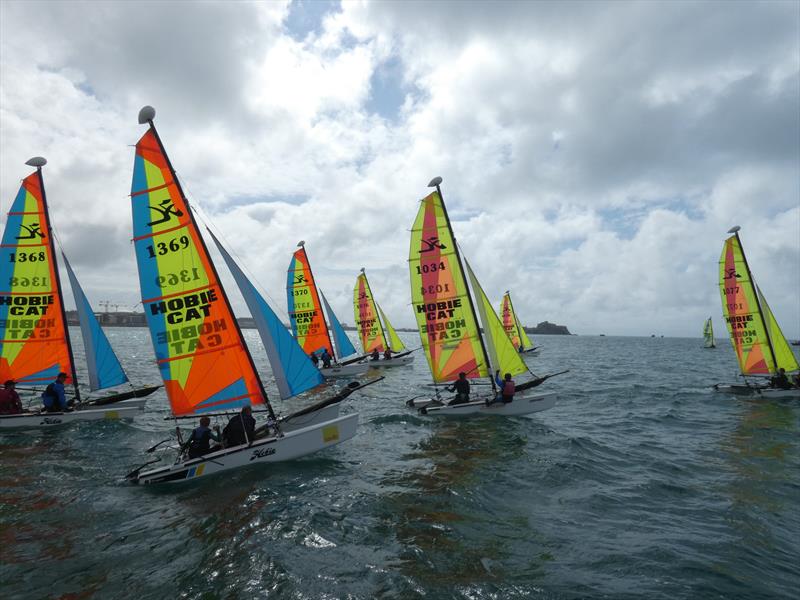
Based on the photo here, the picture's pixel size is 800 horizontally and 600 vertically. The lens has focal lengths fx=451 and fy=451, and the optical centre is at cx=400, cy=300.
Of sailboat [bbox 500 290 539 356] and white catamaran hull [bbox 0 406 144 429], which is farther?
sailboat [bbox 500 290 539 356]

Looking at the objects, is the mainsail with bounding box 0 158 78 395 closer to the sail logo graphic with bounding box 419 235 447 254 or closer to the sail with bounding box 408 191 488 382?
the sail with bounding box 408 191 488 382

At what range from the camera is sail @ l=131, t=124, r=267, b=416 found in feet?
37.3

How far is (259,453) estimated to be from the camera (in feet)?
36.9

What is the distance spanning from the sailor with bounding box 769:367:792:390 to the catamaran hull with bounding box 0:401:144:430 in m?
29.8

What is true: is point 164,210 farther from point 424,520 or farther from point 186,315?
point 424,520

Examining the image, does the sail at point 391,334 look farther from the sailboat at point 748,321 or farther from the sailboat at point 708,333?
the sailboat at point 708,333

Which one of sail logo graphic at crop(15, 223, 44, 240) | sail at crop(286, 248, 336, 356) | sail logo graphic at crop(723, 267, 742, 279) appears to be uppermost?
sail logo graphic at crop(15, 223, 44, 240)

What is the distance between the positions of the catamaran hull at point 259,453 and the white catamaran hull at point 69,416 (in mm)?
7600

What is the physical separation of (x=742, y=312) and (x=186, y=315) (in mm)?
28221

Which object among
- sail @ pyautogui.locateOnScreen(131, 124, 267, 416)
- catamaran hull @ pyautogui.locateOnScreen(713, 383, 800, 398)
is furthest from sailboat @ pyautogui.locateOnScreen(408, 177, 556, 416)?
catamaran hull @ pyautogui.locateOnScreen(713, 383, 800, 398)

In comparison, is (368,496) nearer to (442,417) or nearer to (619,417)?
(442,417)

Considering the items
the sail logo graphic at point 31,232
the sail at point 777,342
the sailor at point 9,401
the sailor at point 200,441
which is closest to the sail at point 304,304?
the sail logo graphic at point 31,232

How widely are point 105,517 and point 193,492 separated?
1.75 m

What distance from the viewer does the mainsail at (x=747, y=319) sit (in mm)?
24859
